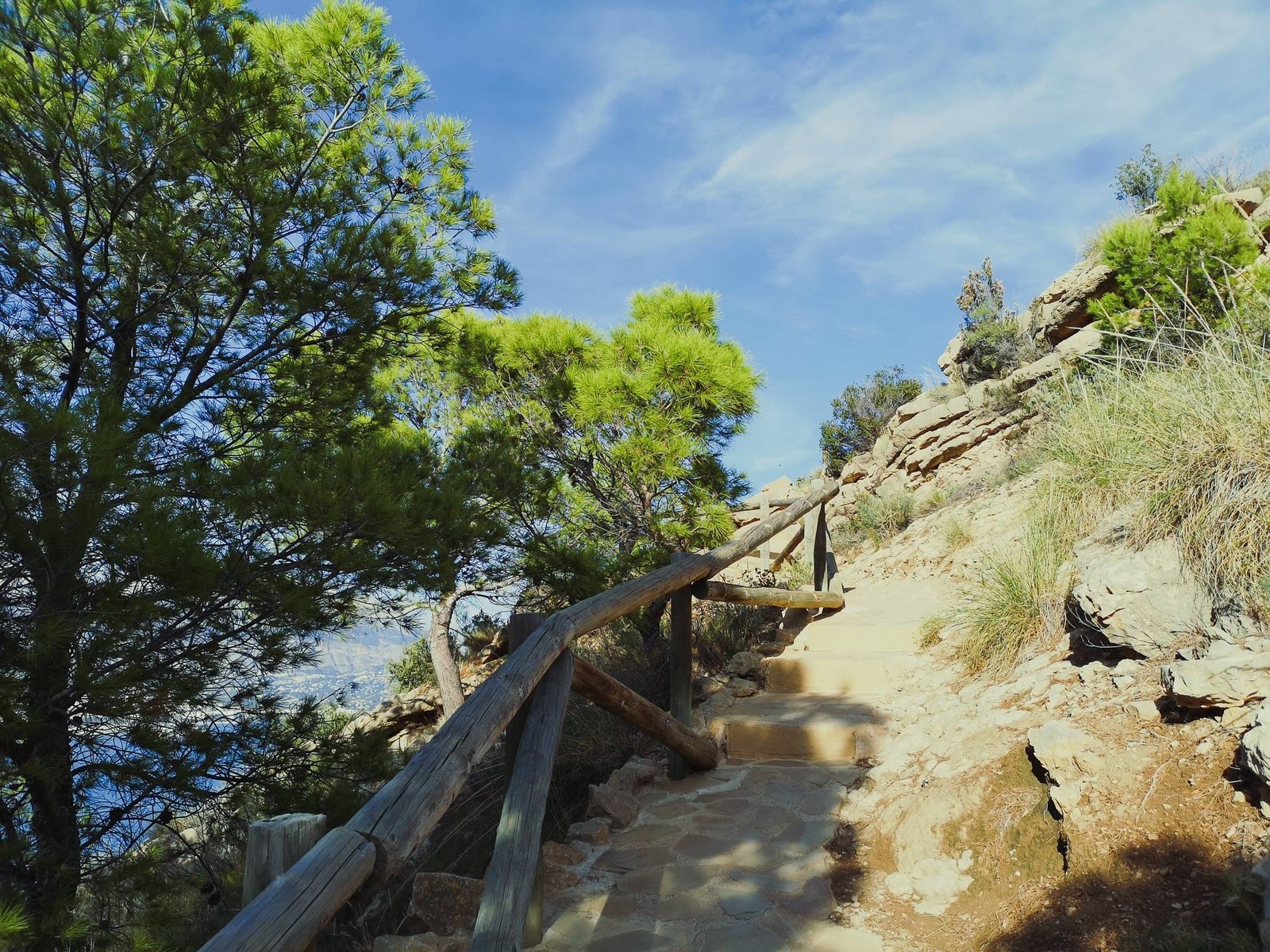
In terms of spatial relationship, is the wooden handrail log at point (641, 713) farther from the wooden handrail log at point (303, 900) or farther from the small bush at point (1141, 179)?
the small bush at point (1141, 179)

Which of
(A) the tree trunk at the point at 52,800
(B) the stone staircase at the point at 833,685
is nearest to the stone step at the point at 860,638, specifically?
(B) the stone staircase at the point at 833,685

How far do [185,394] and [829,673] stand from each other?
383cm

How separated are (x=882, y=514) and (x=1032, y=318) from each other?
4.05 m

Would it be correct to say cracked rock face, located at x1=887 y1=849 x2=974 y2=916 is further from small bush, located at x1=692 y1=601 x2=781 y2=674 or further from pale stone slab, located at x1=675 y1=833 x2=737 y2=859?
small bush, located at x1=692 y1=601 x2=781 y2=674

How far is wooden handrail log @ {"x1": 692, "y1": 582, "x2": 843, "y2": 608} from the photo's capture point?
4508 mm

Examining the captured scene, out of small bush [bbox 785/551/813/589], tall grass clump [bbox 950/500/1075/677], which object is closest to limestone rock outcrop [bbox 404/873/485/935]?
tall grass clump [bbox 950/500/1075/677]

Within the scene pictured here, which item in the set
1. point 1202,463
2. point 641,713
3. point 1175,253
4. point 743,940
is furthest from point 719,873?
point 1175,253

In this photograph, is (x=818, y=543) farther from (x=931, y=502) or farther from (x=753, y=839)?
(x=753, y=839)

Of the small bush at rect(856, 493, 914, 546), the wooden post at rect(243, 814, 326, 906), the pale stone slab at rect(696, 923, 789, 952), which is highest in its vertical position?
the small bush at rect(856, 493, 914, 546)

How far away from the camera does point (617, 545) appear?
23.4 feet

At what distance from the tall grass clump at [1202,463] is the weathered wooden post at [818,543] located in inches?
110

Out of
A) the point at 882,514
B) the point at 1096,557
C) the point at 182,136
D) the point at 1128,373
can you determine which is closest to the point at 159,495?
the point at 182,136

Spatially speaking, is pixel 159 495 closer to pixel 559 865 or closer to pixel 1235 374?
pixel 559 865

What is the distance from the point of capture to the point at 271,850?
133 cm
